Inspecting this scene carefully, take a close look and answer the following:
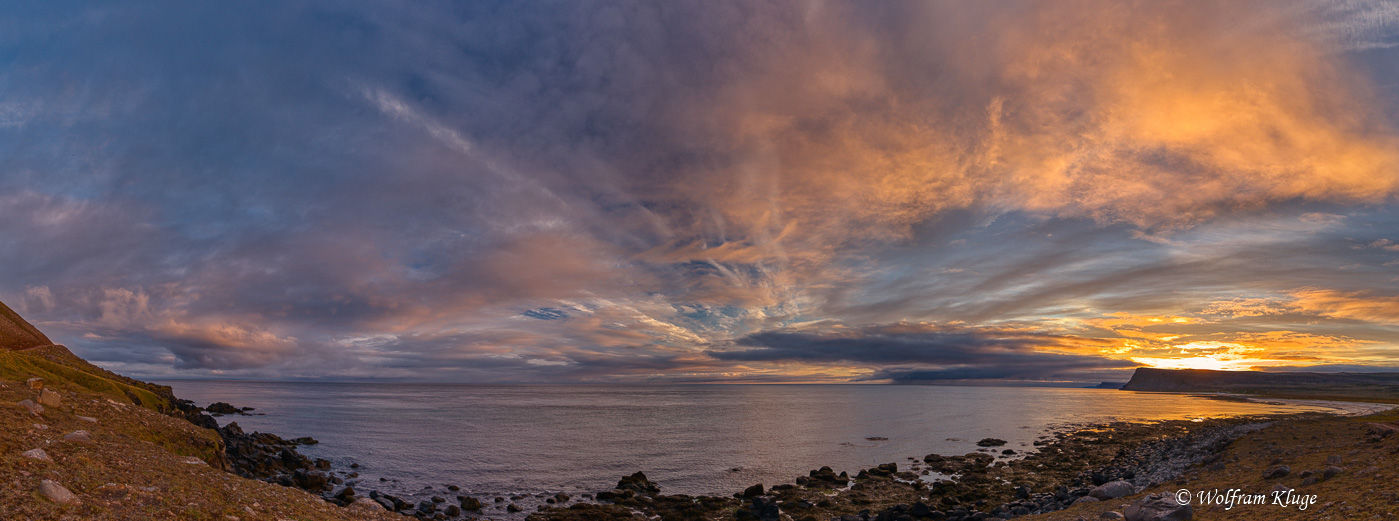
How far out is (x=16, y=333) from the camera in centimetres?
3919

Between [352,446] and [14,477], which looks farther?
[352,446]

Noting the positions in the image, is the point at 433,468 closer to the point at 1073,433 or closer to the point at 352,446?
the point at 352,446

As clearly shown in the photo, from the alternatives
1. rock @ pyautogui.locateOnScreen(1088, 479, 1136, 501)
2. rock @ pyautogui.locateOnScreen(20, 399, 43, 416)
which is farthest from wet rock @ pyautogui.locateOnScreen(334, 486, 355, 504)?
rock @ pyautogui.locateOnScreen(1088, 479, 1136, 501)

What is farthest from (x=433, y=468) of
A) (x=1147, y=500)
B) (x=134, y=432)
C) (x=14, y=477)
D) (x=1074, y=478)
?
(x=1074, y=478)

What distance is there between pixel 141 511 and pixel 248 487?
204 inches

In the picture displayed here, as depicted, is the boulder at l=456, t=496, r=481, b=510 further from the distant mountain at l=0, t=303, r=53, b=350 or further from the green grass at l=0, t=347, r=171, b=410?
the distant mountain at l=0, t=303, r=53, b=350

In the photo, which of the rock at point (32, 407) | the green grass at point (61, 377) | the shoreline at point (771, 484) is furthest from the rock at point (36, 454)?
the green grass at point (61, 377)

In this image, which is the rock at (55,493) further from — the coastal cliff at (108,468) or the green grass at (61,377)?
the green grass at (61,377)

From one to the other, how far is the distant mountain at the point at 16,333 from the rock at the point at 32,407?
28.3 metres

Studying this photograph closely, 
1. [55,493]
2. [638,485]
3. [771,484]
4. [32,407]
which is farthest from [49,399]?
[771,484]

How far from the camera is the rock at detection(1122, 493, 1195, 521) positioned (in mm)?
15641

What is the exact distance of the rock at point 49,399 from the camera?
59.0 feet

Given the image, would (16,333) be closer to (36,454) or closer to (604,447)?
(36,454)

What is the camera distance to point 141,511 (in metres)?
11.6
